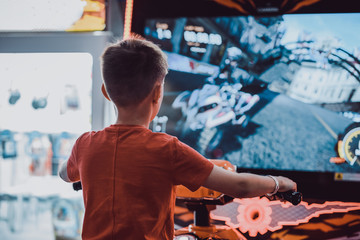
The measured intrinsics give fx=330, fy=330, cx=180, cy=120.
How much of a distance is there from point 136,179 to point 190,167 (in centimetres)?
17

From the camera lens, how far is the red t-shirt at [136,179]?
1003 millimetres

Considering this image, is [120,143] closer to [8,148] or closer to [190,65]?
[190,65]

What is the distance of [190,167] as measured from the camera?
3.28 feet

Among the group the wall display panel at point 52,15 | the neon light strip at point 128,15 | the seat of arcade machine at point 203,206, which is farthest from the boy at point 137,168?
the wall display panel at point 52,15

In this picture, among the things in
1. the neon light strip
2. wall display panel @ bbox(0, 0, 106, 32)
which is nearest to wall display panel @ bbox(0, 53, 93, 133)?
wall display panel @ bbox(0, 0, 106, 32)

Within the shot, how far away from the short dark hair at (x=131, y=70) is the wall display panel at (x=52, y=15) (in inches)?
46.6

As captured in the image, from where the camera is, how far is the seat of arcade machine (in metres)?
1.42

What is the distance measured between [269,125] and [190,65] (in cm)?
58

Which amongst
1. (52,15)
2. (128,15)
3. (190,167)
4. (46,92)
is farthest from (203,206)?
(52,15)

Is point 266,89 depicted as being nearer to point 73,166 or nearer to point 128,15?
point 128,15

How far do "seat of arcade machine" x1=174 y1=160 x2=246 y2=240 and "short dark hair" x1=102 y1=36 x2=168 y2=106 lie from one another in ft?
1.76

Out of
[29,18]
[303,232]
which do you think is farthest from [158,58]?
[29,18]

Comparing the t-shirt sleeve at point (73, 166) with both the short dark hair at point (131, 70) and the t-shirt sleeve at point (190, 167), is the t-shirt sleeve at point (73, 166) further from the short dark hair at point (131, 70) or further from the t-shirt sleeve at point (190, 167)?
the t-shirt sleeve at point (190, 167)

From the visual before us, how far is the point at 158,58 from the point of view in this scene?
3.51 ft
